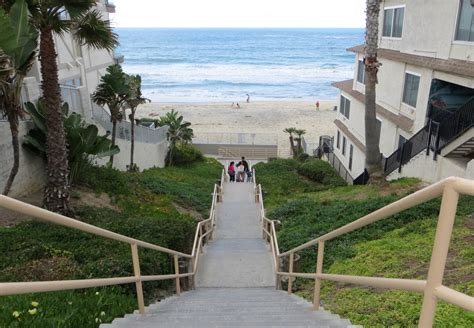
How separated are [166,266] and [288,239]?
375 cm

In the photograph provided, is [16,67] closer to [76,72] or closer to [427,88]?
[427,88]

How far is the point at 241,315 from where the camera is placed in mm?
4219

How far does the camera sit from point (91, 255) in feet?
21.4

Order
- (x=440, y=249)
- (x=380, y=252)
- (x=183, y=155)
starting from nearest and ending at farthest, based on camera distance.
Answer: (x=440, y=249) → (x=380, y=252) → (x=183, y=155)

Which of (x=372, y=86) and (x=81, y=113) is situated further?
(x=81, y=113)

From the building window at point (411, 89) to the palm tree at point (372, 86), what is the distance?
3.55 meters

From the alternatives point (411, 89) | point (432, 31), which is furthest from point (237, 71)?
point (432, 31)

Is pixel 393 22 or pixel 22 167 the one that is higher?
pixel 393 22

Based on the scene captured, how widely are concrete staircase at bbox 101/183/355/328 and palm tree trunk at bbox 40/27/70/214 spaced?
3.75 meters

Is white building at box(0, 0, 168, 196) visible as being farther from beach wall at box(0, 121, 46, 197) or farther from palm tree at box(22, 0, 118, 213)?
palm tree at box(22, 0, 118, 213)

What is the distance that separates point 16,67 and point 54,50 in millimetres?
903

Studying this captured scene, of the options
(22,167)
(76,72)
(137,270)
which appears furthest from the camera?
(76,72)

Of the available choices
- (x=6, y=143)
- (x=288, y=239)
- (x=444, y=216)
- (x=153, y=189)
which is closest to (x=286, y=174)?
(x=153, y=189)

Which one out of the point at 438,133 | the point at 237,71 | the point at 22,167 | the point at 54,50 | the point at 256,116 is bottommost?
the point at 256,116
